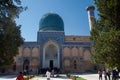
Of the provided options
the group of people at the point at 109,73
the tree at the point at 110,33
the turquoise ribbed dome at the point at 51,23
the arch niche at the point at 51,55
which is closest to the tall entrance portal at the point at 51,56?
the arch niche at the point at 51,55

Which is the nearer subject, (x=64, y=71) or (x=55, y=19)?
(x=64, y=71)

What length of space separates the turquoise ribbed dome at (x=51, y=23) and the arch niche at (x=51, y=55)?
11.2ft

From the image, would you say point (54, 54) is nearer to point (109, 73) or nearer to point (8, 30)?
point (109, 73)

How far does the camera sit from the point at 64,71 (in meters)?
41.0

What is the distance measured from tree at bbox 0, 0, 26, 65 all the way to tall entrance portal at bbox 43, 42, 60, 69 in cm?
3107

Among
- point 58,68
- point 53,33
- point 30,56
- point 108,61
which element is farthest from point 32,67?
point 108,61

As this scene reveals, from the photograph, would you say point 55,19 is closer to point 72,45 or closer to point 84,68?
point 72,45

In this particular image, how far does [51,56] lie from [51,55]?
22 centimetres

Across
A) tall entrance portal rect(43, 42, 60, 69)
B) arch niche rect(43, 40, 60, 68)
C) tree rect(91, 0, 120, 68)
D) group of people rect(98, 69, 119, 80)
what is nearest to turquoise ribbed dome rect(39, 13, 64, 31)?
arch niche rect(43, 40, 60, 68)

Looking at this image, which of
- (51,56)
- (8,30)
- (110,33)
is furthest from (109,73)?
(51,56)

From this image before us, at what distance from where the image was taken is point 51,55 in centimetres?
4375

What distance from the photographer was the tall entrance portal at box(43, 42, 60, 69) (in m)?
42.7

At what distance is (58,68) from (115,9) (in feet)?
103

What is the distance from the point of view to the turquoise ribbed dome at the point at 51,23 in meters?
44.6
